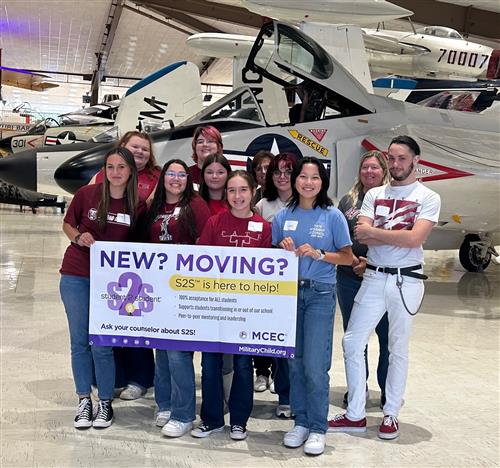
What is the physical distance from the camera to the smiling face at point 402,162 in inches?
160

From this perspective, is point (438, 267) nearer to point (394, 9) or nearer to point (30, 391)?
point (394, 9)

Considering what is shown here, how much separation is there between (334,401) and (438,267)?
318 inches

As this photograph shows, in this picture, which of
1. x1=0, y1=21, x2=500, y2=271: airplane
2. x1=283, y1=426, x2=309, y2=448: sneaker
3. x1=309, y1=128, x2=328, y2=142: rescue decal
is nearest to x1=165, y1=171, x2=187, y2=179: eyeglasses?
x1=283, y1=426, x2=309, y2=448: sneaker

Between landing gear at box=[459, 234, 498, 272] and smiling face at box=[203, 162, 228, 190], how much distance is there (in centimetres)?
846

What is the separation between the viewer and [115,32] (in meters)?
28.0

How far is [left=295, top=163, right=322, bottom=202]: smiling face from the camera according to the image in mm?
3846

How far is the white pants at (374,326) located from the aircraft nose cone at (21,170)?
844 cm

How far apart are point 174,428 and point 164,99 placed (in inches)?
456

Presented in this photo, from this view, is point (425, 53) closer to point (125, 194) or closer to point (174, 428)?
point (125, 194)

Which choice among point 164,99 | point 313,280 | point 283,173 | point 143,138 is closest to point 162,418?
point 313,280

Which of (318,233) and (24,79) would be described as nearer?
(318,233)

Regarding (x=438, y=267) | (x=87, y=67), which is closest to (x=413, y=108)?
(x=438, y=267)

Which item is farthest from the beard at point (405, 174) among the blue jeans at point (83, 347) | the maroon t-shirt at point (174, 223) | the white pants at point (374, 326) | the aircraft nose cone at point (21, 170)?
the aircraft nose cone at point (21, 170)

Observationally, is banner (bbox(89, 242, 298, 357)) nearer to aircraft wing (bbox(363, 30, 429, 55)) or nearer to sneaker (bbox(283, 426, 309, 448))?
sneaker (bbox(283, 426, 309, 448))
